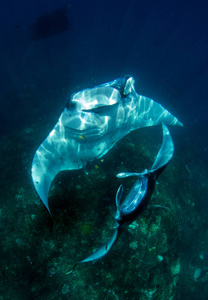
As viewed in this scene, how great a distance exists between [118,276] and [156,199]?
198 centimetres

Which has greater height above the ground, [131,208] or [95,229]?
[131,208]

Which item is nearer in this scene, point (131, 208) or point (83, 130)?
point (131, 208)

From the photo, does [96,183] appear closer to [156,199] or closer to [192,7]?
[156,199]

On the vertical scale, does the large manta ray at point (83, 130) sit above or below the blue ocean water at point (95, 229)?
above

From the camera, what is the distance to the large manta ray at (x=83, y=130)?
330cm

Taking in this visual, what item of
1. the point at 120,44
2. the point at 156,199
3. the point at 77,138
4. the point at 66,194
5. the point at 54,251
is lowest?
the point at 54,251

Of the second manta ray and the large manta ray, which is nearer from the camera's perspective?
the second manta ray

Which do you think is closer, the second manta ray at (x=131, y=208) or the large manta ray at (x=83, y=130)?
the second manta ray at (x=131, y=208)

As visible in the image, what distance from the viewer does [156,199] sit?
433 centimetres

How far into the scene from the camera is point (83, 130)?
11.6ft

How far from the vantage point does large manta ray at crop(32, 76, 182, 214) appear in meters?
3.30

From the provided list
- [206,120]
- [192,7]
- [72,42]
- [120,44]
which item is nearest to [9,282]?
[206,120]

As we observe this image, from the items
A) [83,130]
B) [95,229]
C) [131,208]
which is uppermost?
[131,208]

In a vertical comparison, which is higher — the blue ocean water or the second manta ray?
the second manta ray
